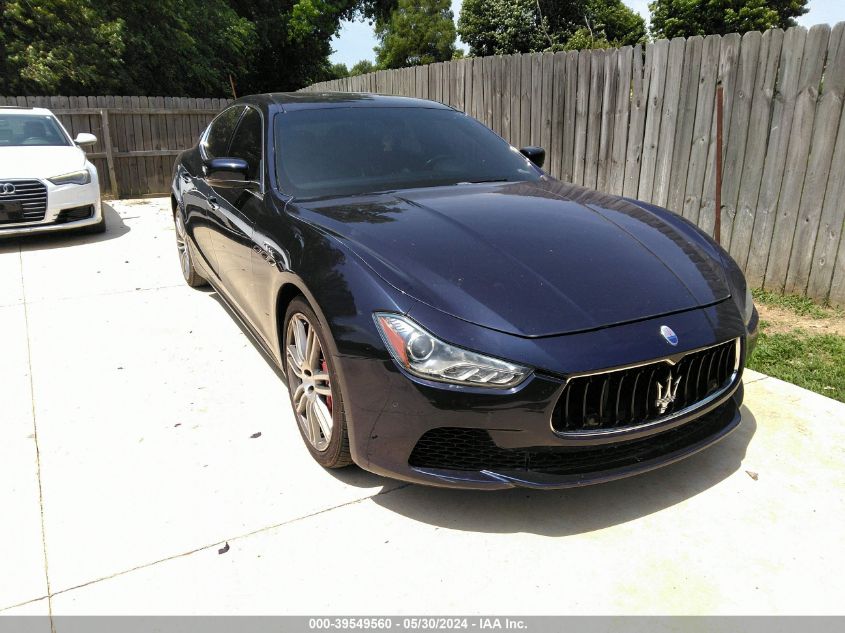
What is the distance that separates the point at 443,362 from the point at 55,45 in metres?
19.4

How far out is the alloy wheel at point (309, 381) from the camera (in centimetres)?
275

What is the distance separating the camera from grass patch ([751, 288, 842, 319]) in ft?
15.3

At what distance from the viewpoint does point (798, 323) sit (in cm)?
458

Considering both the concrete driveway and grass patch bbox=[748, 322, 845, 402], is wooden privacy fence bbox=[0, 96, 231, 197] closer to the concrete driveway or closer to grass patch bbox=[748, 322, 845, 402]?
the concrete driveway

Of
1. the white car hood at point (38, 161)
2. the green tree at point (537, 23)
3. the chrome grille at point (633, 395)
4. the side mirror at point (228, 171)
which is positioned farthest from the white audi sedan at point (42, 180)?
the green tree at point (537, 23)

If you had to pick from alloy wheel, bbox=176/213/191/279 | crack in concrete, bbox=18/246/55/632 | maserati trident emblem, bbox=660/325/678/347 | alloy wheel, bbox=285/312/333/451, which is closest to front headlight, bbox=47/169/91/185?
crack in concrete, bbox=18/246/55/632

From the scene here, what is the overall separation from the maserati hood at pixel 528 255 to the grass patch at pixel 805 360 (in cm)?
130

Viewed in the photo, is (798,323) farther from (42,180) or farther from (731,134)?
(42,180)

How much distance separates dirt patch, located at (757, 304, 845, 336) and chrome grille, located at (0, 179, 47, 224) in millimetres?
7422

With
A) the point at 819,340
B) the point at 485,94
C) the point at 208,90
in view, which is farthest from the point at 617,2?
the point at 819,340

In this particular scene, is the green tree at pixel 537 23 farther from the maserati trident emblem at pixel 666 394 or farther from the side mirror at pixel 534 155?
the maserati trident emblem at pixel 666 394

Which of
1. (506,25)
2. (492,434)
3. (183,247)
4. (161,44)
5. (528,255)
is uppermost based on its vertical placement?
(506,25)

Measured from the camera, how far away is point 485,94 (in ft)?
25.0

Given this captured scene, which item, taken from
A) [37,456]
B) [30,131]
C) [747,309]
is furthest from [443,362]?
[30,131]
